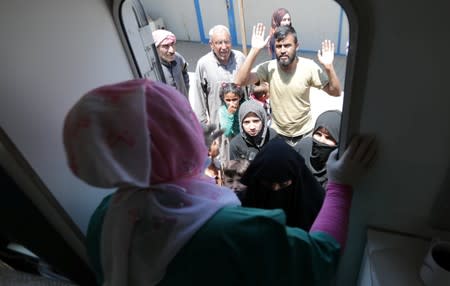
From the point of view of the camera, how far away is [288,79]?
1883 millimetres

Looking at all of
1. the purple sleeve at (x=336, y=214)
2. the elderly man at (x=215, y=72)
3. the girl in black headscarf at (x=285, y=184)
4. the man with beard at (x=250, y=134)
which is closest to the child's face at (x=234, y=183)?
the girl in black headscarf at (x=285, y=184)

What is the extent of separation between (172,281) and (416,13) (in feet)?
2.38

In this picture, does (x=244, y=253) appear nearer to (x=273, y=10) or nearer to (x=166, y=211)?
(x=166, y=211)

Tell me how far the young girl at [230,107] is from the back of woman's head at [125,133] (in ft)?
4.69

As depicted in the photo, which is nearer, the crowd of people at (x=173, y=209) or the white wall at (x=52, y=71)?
the crowd of people at (x=173, y=209)

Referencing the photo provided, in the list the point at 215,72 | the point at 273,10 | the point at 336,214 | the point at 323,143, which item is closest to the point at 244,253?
the point at 336,214

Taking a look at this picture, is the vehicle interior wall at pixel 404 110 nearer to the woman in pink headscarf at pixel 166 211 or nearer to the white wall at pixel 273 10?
the woman in pink headscarf at pixel 166 211

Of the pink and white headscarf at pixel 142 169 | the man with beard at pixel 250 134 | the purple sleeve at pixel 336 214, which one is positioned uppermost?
the pink and white headscarf at pixel 142 169

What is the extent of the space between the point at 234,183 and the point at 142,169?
2.10 ft

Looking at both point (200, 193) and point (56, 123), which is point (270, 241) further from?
point (56, 123)

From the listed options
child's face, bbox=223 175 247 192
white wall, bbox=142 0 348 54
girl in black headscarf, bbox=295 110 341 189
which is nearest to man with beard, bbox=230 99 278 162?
girl in black headscarf, bbox=295 110 341 189

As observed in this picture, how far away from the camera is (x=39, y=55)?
2.91 feet

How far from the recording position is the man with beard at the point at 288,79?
72.5 inches

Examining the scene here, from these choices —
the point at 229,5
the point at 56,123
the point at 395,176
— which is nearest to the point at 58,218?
the point at 56,123
